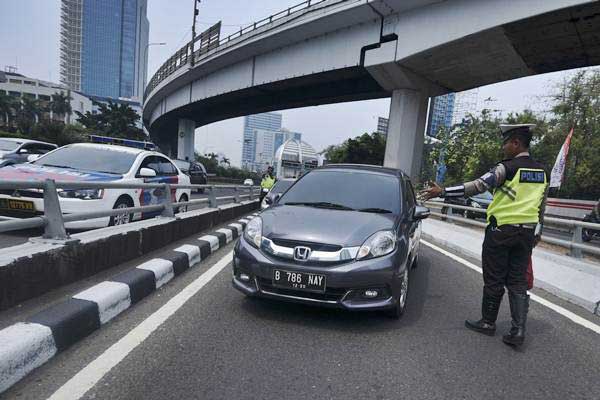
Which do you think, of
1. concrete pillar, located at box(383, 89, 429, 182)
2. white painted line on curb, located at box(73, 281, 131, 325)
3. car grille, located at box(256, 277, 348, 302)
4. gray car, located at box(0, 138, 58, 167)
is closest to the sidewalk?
car grille, located at box(256, 277, 348, 302)

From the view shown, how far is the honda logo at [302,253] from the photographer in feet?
11.2

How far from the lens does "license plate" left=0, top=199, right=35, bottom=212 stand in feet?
16.9

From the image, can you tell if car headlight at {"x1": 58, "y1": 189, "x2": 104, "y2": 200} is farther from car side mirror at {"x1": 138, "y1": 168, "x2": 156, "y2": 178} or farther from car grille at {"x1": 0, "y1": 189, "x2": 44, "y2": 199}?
car side mirror at {"x1": 138, "y1": 168, "x2": 156, "y2": 178}

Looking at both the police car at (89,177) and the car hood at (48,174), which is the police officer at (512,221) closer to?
the police car at (89,177)

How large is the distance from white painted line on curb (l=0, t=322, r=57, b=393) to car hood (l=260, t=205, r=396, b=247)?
1.81 meters

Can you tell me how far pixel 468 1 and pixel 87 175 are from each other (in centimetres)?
1391

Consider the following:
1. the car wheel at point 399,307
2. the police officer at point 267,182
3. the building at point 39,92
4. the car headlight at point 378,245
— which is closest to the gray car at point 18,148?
the police officer at point 267,182

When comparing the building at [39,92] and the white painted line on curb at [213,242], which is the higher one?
the building at [39,92]

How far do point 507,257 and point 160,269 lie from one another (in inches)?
136

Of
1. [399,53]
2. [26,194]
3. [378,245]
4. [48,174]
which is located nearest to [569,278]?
[378,245]

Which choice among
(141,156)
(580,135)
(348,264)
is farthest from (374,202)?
(580,135)

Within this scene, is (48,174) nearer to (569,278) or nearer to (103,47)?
(569,278)

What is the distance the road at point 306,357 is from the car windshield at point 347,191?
115cm

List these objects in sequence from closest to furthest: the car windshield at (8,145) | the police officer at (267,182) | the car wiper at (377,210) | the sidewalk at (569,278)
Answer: the car wiper at (377,210) < the sidewalk at (569,278) < the car windshield at (8,145) < the police officer at (267,182)
